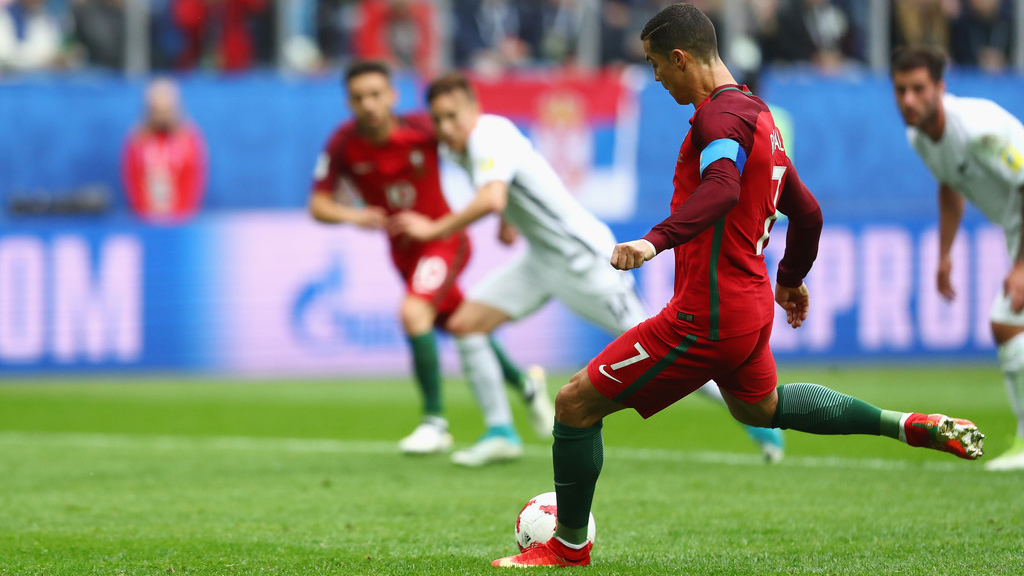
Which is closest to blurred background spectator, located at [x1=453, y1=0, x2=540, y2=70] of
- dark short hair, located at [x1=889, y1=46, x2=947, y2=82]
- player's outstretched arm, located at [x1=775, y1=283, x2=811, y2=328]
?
dark short hair, located at [x1=889, y1=46, x2=947, y2=82]

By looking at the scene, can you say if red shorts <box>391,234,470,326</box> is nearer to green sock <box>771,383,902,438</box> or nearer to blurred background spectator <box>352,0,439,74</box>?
green sock <box>771,383,902,438</box>

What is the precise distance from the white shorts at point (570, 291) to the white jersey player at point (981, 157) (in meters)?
1.82

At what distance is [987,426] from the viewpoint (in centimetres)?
970

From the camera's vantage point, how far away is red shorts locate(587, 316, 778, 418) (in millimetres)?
4773

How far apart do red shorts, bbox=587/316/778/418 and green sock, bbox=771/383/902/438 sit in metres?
0.36

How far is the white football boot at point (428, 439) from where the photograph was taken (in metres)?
8.62

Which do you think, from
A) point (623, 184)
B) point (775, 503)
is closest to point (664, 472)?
point (775, 503)

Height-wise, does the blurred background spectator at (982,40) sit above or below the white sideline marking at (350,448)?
above

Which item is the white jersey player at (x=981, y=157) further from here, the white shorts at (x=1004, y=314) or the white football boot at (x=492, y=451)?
the white football boot at (x=492, y=451)

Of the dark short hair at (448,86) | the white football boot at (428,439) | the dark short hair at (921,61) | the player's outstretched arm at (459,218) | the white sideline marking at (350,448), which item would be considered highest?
the dark short hair at (921,61)

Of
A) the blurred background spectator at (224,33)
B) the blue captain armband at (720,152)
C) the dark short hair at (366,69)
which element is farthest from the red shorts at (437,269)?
the blurred background spectator at (224,33)

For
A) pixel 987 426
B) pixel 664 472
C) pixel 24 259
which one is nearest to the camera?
pixel 664 472

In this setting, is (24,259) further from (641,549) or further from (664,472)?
(641,549)

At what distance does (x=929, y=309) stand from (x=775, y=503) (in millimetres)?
8331
